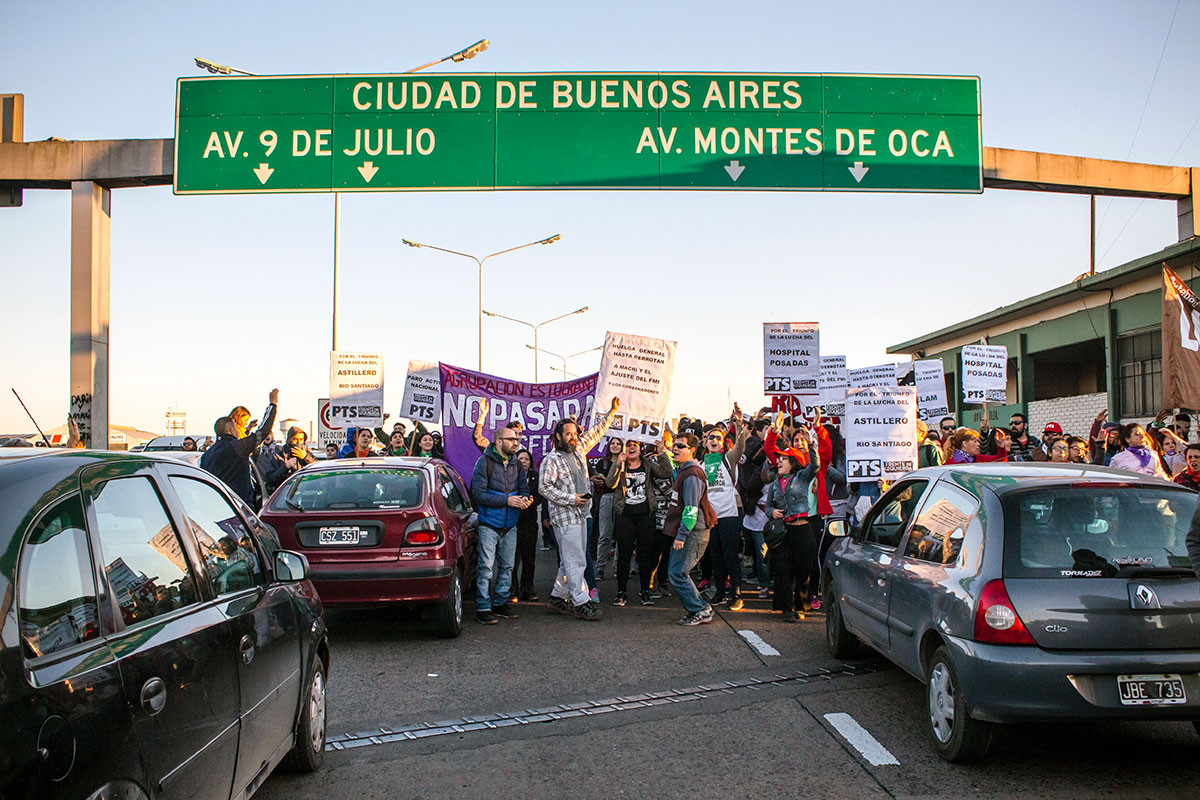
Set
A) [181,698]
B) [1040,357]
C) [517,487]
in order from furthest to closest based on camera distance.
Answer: [1040,357]
[517,487]
[181,698]

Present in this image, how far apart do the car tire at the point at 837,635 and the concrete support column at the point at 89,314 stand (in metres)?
8.58

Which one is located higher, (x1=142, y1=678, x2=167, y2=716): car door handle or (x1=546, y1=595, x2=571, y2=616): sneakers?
(x1=142, y1=678, x2=167, y2=716): car door handle

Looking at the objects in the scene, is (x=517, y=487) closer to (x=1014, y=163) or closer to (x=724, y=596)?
(x=724, y=596)

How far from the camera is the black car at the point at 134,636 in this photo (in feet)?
8.48

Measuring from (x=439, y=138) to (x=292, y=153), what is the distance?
166 cm

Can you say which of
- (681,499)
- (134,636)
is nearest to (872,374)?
(681,499)

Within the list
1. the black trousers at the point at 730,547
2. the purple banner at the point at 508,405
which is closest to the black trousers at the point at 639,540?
the black trousers at the point at 730,547

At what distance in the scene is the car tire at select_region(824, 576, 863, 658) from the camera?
26.6 feet

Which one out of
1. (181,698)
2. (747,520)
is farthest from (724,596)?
(181,698)

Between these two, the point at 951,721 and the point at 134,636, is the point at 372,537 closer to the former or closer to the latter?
the point at 951,721

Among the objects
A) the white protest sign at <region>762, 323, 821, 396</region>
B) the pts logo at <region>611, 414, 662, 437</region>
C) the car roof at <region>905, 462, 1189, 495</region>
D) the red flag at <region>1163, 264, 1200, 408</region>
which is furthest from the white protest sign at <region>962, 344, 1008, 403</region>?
the car roof at <region>905, 462, 1189, 495</region>

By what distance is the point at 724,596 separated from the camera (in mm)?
11516

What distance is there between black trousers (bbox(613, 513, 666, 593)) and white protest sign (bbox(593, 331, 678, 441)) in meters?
1.29

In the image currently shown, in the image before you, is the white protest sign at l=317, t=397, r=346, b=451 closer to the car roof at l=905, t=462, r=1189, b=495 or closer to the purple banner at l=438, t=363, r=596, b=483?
the purple banner at l=438, t=363, r=596, b=483
